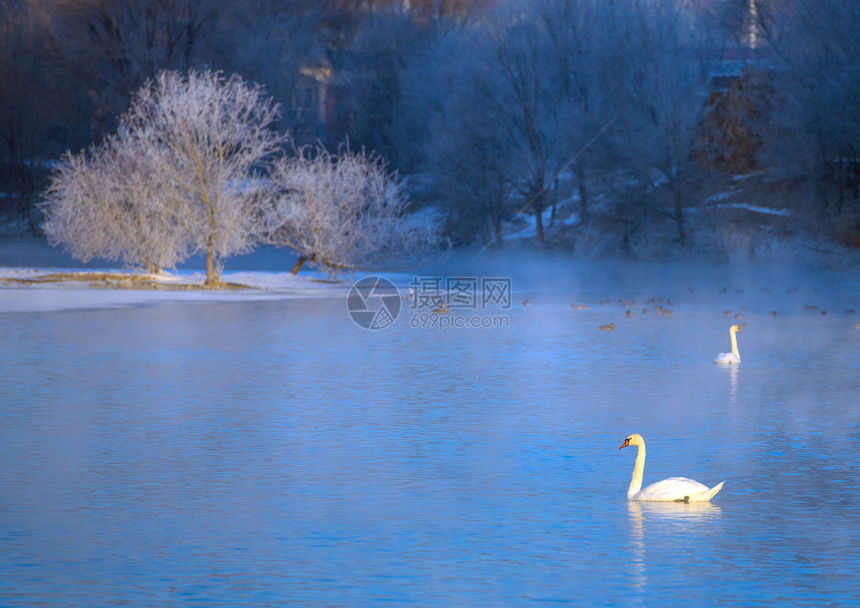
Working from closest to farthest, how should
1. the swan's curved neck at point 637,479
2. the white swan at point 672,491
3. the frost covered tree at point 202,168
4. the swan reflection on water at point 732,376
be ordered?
the white swan at point 672,491 → the swan's curved neck at point 637,479 → the swan reflection on water at point 732,376 → the frost covered tree at point 202,168

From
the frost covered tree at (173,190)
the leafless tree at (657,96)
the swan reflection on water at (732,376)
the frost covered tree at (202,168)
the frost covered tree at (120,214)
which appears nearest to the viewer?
the swan reflection on water at (732,376)

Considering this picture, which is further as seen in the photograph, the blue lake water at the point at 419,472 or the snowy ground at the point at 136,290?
the snowy ground at the point at 136,290

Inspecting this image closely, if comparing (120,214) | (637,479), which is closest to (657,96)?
(120,214)

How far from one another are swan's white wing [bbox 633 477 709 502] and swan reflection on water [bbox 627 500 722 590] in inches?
2.1

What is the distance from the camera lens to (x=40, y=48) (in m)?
59.2


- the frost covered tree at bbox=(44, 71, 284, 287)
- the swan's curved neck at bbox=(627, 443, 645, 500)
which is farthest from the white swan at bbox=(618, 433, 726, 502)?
the frost covered tree at bbox=(44, 71, 284, 287)

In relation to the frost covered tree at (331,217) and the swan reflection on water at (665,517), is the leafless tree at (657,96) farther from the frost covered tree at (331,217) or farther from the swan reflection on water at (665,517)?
the swan reflection on water at (665,517)

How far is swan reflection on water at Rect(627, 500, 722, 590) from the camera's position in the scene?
6703 mm

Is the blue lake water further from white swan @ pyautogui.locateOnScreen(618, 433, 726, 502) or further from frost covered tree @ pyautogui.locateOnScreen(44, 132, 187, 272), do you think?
frost covered tree @ pyautogui.locateOnScreen(44, 132, 187, 272)

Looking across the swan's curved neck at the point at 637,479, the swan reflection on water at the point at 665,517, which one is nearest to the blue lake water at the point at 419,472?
the swan reflection on water at the point at 665,517

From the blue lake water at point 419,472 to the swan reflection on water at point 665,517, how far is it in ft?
0.09

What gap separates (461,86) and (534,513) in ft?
140

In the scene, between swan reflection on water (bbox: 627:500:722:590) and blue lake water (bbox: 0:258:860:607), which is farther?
swan reflection on water (bbox: 627:500:722:590)

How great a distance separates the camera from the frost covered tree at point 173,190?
28328 mm
